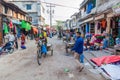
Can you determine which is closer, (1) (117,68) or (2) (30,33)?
(1) (117,68)

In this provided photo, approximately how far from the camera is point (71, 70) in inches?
408

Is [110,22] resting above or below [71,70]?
above

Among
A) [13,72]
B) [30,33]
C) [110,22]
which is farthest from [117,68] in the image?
[30,33]

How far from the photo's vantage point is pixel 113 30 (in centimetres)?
1938

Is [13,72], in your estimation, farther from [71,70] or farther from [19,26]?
[19,26]

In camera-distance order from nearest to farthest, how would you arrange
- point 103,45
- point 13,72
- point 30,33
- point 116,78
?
point 116,78
point 13,72
point 103,45
point 30,33

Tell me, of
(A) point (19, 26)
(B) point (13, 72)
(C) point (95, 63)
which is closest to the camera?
(B) point (13, 72)

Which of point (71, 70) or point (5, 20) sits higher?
point (5, 20)

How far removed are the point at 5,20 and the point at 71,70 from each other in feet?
58.9

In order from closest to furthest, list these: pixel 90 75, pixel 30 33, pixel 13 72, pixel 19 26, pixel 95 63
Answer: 1. pixel 90 75
2. pixel 13 72
3. pixel 95 63
4. pixel 19 26
5. pixel 30 33

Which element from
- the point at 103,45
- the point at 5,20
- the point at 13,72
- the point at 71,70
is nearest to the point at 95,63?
the point at 71,70

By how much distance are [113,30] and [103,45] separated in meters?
1.90

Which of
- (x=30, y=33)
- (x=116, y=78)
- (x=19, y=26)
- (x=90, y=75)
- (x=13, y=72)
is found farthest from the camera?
(x=30, y=33)

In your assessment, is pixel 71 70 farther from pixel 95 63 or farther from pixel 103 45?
pixel 103 45
